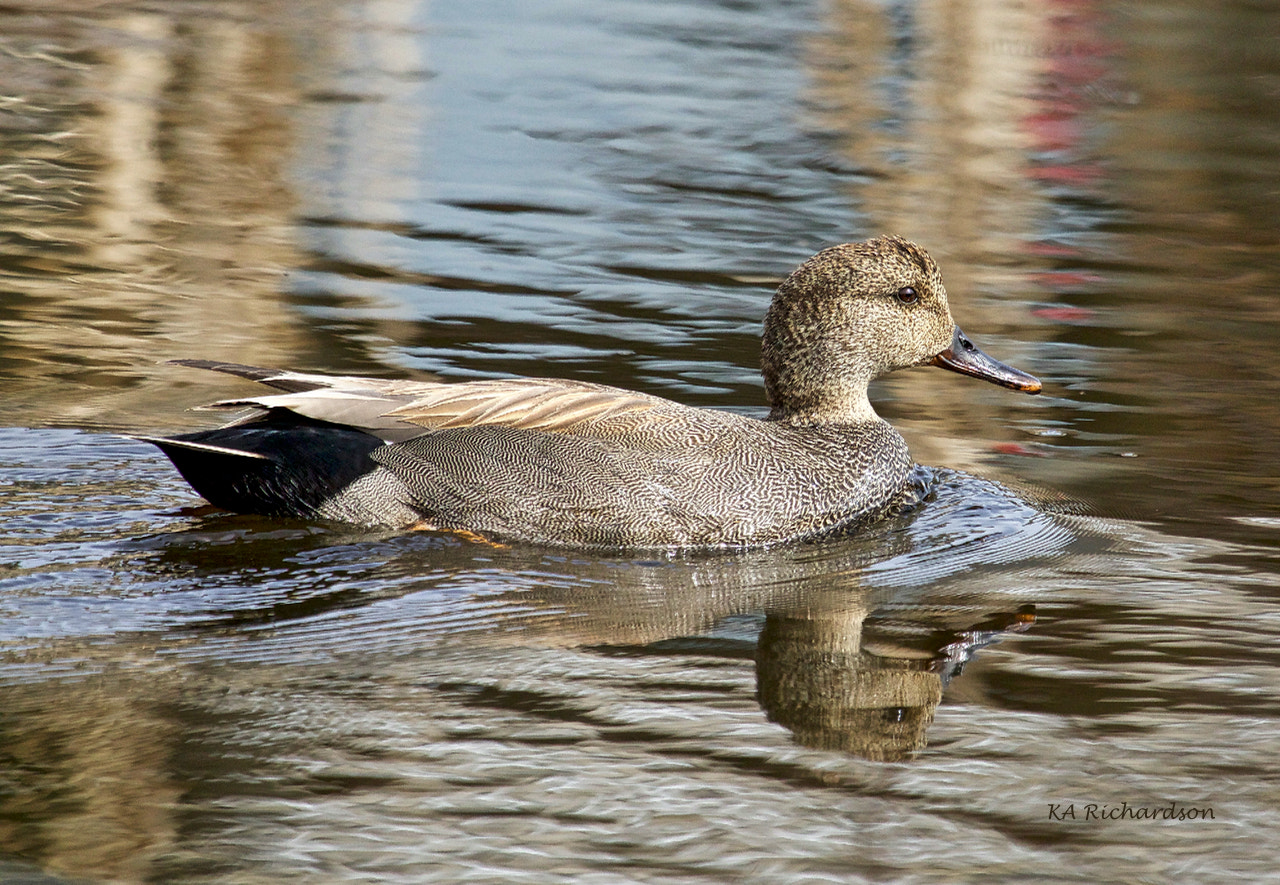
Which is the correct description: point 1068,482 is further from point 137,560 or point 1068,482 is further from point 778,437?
point 137,560

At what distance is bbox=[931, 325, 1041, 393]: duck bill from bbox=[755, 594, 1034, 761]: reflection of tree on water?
1648mm

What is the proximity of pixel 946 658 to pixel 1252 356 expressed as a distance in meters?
4.68

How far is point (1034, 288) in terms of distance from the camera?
34.2ft

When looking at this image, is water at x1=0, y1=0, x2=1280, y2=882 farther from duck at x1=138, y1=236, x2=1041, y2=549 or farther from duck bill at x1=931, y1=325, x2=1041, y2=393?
duck bill at x1=931, y1=325, x2=1041, y2=393

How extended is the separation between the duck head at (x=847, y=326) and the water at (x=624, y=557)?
61 cm

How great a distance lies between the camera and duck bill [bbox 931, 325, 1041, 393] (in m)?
7.37

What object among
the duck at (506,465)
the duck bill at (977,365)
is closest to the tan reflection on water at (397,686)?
the duck at (506,465)

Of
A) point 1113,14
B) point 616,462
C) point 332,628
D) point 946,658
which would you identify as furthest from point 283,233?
point 1113,14

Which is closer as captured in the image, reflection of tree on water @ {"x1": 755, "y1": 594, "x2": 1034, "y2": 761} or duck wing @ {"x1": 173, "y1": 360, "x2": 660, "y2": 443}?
reflection of tree on water @ {"x1": 755, "y1": 594, "x2": 1034, "y2": 761}

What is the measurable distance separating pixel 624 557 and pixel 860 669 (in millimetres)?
1280

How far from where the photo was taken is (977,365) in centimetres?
739

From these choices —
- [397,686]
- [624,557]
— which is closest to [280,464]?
[624,557]
